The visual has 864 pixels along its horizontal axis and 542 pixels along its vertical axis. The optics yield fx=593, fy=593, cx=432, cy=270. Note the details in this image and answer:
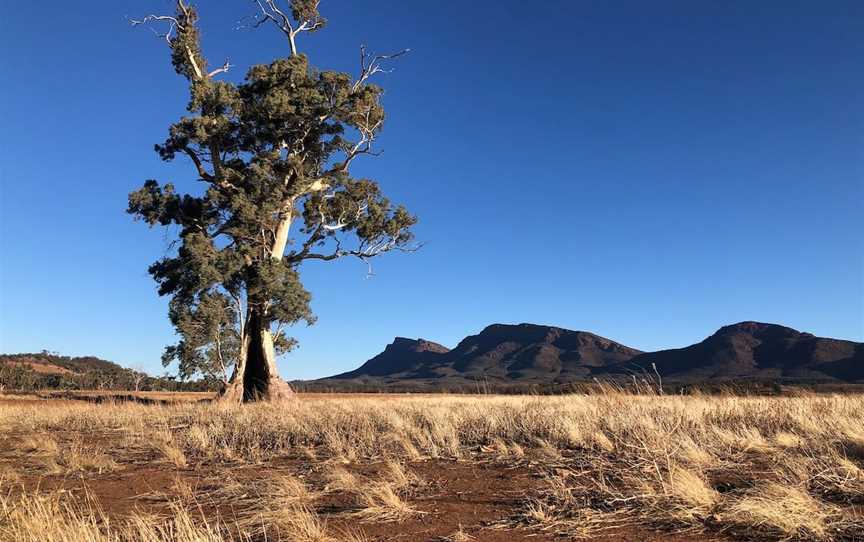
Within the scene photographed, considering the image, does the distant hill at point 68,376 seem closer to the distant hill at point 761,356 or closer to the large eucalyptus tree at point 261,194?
the large eucalyptus tree at point 261,194

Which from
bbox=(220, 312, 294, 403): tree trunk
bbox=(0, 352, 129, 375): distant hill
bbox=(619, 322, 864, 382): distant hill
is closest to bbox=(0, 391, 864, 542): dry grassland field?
bbox=(220, 312, 294, 403): tree trunk

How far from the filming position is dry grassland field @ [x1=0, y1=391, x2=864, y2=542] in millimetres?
4691

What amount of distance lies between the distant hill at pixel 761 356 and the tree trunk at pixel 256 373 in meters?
105

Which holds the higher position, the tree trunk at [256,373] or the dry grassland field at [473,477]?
the tree trunk at [256,373]

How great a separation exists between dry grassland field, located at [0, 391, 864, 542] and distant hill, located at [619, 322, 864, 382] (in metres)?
114

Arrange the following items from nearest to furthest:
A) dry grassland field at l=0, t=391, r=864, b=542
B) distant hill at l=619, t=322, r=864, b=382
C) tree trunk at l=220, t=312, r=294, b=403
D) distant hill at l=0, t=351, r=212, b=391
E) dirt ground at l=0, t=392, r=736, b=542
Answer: dry grassland field at l=0, t=391, r=864, b=542
dirt ground at l=0, t=392, r=736, b=542
tree trunk at l=220, t=312, r=294, b=403
distant hill at l=0, t=351, r=212, b=391
distant hill at l=619, t=322, r=864, b=382

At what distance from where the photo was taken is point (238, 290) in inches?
997

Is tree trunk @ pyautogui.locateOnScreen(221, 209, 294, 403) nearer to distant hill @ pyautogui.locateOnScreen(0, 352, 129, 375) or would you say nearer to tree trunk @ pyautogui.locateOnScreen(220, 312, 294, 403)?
tree trunk @ pyautogui.locateOnScreen(220, 312, 294, 403)

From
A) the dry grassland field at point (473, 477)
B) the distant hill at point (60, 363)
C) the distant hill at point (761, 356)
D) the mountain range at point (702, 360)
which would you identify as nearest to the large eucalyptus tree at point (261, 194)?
the dry grassland field at point (473, 477)

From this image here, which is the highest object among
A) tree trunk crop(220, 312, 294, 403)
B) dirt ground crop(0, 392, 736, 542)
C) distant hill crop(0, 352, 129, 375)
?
distant hill crop(0, 352, 129, 375)

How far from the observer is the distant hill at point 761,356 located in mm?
116000

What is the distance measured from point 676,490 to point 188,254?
22562 millimetres

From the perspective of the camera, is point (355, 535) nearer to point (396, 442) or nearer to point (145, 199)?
point (396, 442)

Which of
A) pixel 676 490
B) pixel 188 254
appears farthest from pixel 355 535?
pixel 188 254
